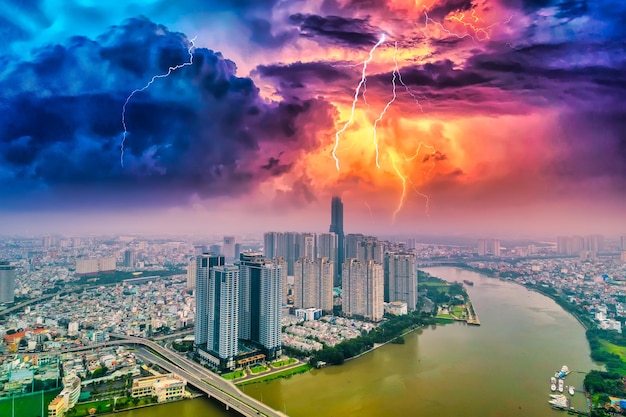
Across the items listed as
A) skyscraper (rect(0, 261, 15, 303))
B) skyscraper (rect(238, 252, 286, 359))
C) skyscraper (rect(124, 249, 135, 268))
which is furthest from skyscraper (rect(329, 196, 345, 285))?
skyscraper (rect(0, 261, 15, 303))

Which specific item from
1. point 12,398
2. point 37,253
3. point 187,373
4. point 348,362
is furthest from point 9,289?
point 348,362

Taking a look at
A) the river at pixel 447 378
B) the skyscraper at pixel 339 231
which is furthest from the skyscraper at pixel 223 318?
the skyscraper at pixel 339 231

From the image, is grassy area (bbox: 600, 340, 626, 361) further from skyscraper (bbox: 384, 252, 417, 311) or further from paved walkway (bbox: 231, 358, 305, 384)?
paved walkway (bbox: 231, 358, 305, 384)

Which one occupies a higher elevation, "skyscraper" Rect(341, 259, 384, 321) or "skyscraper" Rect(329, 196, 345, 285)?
"skyscraper" Rect(329, 196, 345, 285)

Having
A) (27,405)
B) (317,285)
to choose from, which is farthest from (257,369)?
(317,285)

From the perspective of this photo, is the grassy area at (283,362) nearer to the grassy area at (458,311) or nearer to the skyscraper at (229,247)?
the grassy area at (458,311)

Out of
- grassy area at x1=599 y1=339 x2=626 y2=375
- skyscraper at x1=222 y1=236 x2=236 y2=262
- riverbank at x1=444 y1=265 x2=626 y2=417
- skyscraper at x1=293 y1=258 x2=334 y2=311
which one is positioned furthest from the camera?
skyscraper at x1=222 y1=236 x2=236 y2=262
